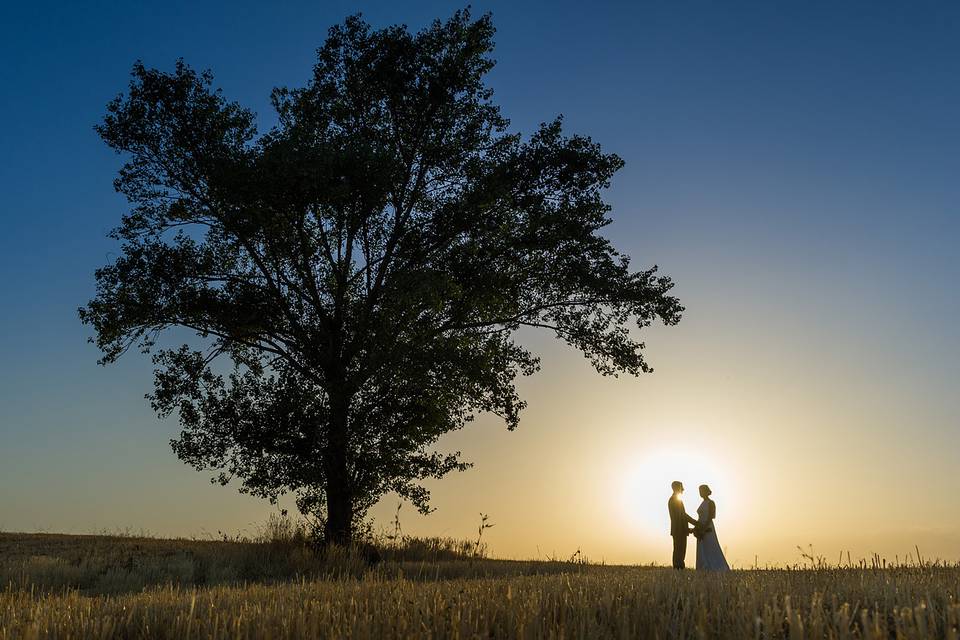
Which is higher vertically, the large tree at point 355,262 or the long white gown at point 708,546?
the large tree at point 355,262

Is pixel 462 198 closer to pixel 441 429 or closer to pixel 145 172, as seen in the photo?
pixel 441 429

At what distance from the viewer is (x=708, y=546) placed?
62.2 ft

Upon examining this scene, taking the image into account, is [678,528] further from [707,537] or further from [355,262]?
[355,262]

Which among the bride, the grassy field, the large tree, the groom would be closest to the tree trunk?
the large tree

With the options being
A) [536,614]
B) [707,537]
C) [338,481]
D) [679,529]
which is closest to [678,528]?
[679,529]

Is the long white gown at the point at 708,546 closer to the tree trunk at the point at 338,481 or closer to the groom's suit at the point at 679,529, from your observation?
the groom's suit at the point at 679,529

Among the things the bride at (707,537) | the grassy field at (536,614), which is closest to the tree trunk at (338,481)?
the bride at (707,537)

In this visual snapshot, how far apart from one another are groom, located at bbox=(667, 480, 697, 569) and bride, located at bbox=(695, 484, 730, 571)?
56 centimetres

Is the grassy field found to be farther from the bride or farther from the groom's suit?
the groom's suit

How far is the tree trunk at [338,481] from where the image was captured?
66.8ft

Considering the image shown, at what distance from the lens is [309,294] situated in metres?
21.9

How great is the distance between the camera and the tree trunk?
66.8 feet

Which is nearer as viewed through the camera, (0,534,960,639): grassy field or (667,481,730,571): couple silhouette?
(0,534,960,639): grassy field

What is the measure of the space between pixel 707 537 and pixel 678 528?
0.85m
